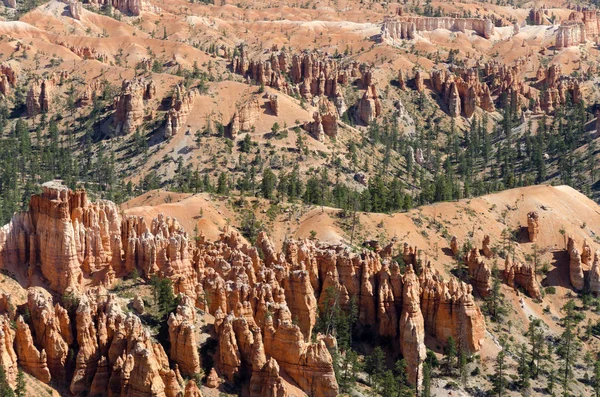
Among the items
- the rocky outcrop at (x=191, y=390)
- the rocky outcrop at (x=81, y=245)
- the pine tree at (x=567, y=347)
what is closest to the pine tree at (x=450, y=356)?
the pine tree at (x=567, y=347)

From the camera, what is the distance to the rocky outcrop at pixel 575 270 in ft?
507

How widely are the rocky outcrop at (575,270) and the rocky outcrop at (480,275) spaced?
1675cm

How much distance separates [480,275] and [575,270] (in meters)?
19.6

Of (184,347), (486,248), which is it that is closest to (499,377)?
(486,248)

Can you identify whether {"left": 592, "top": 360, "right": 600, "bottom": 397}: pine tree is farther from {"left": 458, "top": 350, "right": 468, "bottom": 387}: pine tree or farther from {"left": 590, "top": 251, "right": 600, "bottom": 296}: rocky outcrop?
{"left": 590, "top": 251, "right": 600, "bottom": 296}: rocky outcrop

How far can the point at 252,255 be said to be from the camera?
131250mm

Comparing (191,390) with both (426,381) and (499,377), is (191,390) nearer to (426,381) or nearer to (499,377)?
(426,381)

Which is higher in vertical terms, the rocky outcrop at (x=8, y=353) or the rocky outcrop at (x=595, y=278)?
the rocky outcrop at (x=8, y=353)

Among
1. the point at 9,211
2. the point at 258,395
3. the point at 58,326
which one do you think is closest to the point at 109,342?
the point at 58,326

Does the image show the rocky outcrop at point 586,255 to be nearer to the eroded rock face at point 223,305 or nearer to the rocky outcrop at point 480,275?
the rocky outcrop at point 480,275

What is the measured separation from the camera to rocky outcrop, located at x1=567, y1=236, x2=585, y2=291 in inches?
6088

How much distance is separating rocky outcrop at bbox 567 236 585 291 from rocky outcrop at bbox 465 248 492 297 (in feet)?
55.0

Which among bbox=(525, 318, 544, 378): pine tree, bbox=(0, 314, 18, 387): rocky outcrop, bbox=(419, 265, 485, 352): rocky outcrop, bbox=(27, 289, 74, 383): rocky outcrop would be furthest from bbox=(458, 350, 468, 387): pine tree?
bbox=(0, 314, 18, 387): rocky outcrop

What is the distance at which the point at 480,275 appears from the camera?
471 ft
